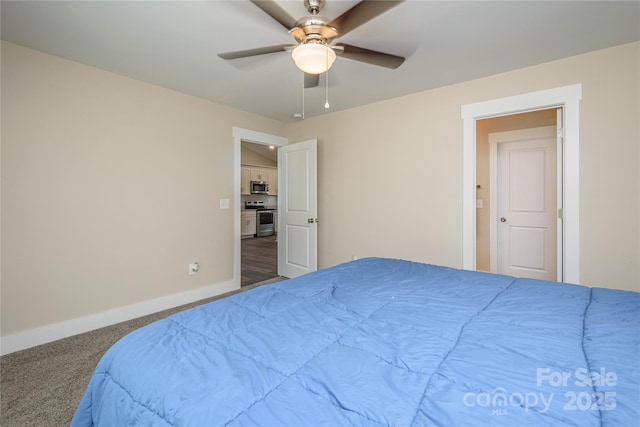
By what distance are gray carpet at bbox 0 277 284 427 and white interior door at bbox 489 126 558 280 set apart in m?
4.38

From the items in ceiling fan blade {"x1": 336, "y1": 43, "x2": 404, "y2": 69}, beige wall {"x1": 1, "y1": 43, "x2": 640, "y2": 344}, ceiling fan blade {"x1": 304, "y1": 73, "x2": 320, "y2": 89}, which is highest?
ceiling fan blade {"x1": 304, "y1": 73, "x2": 320, "y2": 89}

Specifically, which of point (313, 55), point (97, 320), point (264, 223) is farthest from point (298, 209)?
point (264, 223)

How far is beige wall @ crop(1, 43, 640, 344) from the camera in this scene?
7.22 feet

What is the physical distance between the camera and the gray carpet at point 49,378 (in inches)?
60.2

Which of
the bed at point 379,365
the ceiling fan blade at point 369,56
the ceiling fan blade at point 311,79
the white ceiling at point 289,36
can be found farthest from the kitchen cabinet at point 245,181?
the bed at point 379,365

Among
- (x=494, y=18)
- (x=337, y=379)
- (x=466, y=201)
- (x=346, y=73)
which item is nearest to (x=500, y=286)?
(x=337, y=379)

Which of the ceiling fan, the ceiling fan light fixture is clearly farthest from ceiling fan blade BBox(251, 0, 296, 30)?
the ceiling fan light fixture

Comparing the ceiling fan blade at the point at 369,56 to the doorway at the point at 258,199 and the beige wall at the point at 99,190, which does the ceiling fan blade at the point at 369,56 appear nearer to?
the beige wall at the point at 99,190

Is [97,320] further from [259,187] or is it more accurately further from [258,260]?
[259,187]

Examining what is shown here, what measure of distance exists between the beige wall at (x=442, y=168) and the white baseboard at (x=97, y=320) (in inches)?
64.7

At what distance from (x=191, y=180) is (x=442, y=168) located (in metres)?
2.81

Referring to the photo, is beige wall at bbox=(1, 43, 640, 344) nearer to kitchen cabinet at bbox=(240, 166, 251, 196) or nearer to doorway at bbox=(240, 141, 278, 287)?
doorway at bbox=(240, 141, 278, 287)

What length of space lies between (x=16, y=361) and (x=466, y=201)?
396 centimetres

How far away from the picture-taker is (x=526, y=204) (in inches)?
142
